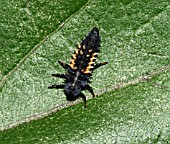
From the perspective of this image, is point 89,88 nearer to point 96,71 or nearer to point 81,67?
point 96,71

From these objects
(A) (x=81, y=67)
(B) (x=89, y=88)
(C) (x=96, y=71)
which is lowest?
(A) (x=81, y=67)

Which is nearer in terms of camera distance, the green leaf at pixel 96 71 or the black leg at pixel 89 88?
the green leaf at pixel 96 71

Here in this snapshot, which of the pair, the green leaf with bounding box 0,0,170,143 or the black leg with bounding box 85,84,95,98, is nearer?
the green leaf with bounding box 0,0,170,143

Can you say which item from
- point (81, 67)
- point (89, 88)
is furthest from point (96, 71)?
point (81, 67)

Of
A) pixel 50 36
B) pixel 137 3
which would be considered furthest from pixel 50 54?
pixel 137 3

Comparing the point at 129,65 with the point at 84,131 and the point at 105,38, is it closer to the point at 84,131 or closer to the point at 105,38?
the point at 105,38

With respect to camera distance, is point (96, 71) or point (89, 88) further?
point (96, 71)

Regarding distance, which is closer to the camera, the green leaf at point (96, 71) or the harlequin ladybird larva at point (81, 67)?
the green leaf at point (96, 71)
